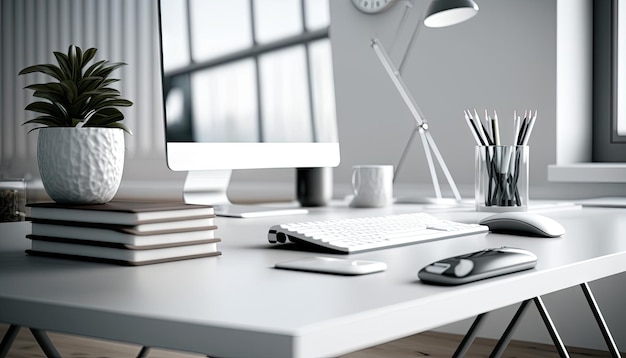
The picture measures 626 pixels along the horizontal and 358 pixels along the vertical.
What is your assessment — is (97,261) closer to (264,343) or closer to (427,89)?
(264,343)

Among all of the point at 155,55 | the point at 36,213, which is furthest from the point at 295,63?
the point at 155,55


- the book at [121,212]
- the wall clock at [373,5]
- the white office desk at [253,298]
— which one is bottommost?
the white office desk at [253,298]

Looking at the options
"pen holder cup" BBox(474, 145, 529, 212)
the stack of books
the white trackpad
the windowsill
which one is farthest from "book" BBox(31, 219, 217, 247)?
the windowsill

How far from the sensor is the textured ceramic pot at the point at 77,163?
3.32ft

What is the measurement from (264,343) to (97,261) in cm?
40

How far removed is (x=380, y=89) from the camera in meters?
3.43

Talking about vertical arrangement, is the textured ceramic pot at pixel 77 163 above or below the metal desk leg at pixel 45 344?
above

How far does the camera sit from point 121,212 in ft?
2.91

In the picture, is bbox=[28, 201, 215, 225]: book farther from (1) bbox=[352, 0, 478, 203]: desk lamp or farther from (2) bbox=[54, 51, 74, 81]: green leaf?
(1) bbox=[352, 0, 478, 203]: desk lamp

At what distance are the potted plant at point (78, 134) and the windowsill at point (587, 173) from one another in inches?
79.5

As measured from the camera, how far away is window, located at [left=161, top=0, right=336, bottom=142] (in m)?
1.54

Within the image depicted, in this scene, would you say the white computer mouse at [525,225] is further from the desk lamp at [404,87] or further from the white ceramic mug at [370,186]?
the desk lamp at [404,87]

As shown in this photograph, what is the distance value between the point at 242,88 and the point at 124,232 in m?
0.88

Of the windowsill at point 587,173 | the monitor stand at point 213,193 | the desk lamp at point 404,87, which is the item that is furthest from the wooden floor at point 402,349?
the monitor stand at point 213,193
